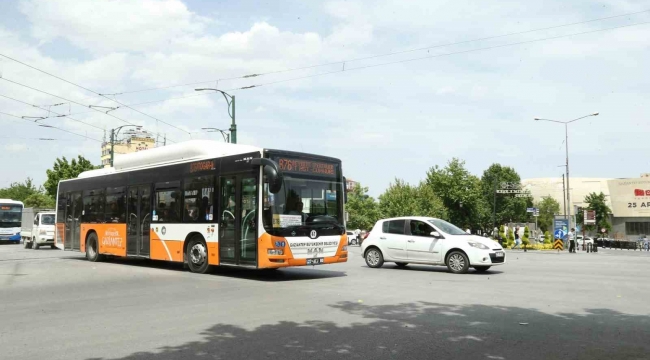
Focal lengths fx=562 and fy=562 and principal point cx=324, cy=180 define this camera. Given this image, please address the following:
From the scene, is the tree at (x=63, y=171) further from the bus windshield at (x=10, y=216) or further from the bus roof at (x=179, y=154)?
the bus roof at (x=179, y=154)

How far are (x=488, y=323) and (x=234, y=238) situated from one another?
7592 millimetres

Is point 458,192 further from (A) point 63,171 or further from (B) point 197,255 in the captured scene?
(B) point 197,255

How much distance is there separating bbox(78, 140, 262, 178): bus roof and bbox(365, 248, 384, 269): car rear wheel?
5193 mm

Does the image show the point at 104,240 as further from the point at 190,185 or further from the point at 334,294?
the point at 334,294

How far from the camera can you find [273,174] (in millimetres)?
12289

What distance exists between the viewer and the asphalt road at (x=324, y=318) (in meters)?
5.96

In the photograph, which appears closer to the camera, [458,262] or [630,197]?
[458,262]

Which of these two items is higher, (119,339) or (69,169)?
(69,169)

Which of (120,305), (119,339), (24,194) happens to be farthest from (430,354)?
(24,194)

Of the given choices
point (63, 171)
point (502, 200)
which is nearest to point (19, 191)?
point (63, 171)

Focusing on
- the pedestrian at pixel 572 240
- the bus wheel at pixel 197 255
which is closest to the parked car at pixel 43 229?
the bus wheel at pixel 197 255

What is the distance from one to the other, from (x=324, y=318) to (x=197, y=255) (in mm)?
7807

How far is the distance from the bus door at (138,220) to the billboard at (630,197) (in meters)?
66.5

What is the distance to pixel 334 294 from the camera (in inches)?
416
